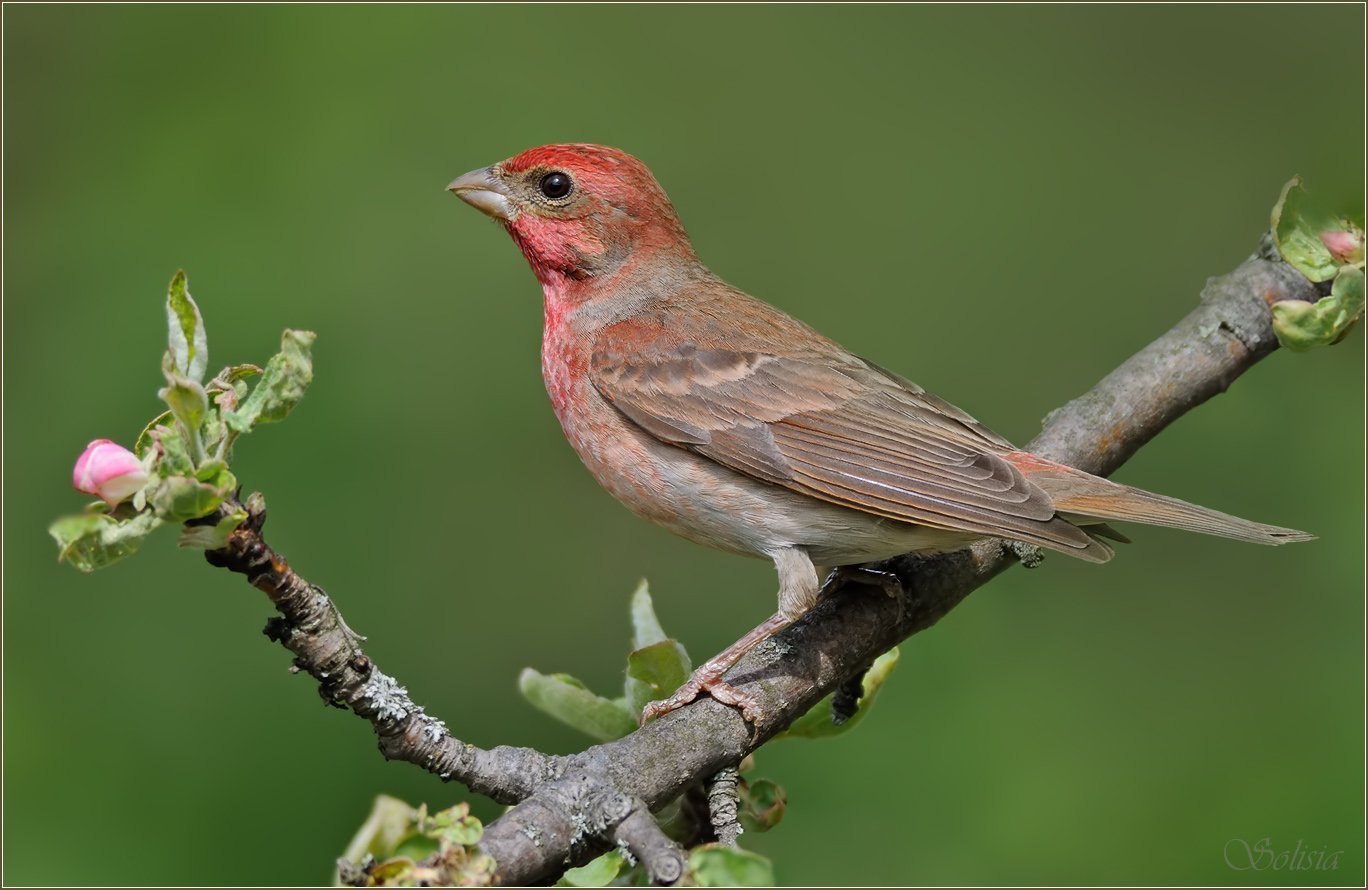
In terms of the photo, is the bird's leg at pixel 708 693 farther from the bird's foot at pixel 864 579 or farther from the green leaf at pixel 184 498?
the green leaf at pixel 184 498

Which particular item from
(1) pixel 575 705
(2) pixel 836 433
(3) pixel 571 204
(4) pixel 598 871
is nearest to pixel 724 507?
(2) pixel 836 433

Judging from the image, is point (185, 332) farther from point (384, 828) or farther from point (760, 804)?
point (760, 804)

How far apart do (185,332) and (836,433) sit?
2531 mm

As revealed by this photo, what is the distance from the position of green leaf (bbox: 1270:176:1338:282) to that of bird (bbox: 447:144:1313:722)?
858mm

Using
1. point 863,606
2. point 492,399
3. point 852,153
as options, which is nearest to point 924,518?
point 863,606

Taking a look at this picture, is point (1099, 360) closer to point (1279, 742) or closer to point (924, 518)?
point (1279, 742)

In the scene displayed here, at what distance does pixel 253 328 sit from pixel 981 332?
378 centimetres

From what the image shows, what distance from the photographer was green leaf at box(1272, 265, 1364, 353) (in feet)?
13.5

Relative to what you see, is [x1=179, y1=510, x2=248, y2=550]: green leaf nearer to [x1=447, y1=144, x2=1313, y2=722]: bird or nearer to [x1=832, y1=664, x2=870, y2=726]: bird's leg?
[x1=447, y1=144, x2=1313, y2=722]: bird

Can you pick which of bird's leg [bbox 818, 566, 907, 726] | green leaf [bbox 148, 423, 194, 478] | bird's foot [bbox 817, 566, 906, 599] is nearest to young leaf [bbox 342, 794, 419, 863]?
green leaf [bbox 148, 423, 194, 478]

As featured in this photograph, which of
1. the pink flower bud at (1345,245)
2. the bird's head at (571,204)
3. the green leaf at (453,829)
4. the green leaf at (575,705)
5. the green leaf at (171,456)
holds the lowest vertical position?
the green leaf at (453,829)

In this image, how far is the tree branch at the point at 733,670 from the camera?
8.68 ft

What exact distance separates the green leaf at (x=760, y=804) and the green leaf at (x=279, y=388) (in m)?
1.60

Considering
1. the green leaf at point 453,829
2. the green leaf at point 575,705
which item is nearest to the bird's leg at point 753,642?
the green leaf at point 575,705
